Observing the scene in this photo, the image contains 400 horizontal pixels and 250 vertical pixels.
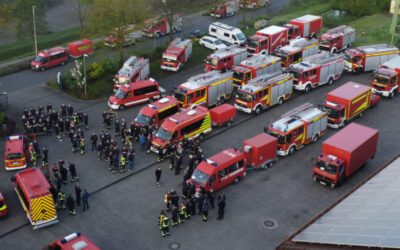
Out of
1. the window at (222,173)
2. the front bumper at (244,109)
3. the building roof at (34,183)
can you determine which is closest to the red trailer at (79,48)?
the front bumper at (244,109)

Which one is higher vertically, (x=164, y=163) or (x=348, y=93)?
(x=348, y=93)

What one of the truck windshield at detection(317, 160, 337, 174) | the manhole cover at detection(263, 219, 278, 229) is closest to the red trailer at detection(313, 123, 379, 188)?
the truck windshield at detection(317, 160, 337, 174)

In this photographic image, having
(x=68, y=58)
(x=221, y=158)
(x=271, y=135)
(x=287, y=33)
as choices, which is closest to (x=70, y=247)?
(x=221, y=158)

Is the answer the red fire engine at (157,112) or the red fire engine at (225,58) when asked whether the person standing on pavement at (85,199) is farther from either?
the red fire engine at (225,58)

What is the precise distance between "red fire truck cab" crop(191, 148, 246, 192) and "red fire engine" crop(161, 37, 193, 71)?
19.8 meters

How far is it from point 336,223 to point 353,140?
12411mm

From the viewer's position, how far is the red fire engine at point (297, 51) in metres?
50.2

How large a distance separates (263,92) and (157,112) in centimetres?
916

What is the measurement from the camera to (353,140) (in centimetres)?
3300

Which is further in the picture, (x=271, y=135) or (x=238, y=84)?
(x=238, y=84)

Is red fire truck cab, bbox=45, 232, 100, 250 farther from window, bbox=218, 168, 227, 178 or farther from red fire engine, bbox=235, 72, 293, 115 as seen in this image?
red fire engine, bbox=235, 72, 293, 115

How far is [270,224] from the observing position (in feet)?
96.2

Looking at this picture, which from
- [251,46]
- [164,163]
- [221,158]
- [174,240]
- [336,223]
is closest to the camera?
[336,223]

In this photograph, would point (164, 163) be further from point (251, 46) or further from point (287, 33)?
point (287, 33)
